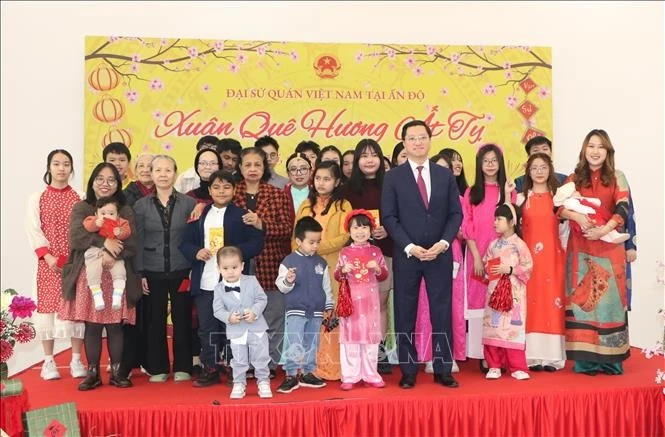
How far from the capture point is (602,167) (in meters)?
3.93

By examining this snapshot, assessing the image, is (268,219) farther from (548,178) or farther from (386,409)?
(548,178)

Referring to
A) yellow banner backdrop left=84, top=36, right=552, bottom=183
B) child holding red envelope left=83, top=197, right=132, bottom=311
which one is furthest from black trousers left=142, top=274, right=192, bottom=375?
yellow banner backdrop left=84, top=36, right=552, bottom=183

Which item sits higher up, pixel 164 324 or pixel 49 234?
pixel 49 234

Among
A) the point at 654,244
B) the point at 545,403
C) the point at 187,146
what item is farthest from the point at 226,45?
the point at 654,244

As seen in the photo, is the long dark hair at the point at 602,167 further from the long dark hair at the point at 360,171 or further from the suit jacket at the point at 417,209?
the long dark hair at the point at 360,171

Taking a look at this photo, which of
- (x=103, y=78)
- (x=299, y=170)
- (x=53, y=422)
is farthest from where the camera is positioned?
(x=103, y=78)

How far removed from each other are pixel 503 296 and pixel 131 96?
362 cm

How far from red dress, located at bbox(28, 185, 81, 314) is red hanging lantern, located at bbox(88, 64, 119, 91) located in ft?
6.18

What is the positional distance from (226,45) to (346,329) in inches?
126

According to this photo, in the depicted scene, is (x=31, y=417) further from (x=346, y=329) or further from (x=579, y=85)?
(x=579, y=85)

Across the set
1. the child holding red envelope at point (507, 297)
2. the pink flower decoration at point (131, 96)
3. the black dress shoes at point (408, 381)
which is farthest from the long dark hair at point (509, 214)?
the pink flower decoration at point (131, 96)

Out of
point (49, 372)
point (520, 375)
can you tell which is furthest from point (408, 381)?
point (49, 372)

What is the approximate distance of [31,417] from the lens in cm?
297

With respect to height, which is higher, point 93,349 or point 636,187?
point 636,187
